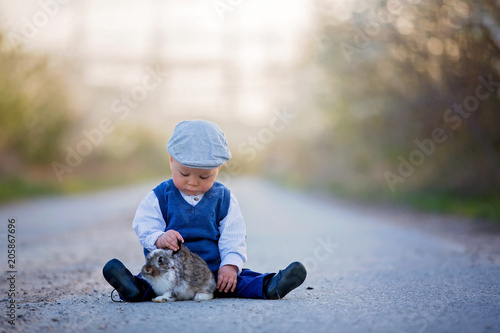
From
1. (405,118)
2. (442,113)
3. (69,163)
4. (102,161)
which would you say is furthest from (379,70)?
(102,161)

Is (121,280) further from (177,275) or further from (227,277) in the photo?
(227,277)

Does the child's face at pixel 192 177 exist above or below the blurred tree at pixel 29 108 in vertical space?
below

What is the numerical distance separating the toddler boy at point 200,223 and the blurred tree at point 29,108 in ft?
50.1

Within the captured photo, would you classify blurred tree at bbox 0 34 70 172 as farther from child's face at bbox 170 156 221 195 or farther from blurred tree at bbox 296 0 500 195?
child's face at bbox 170 156 221 195

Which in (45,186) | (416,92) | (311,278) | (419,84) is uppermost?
(419,84)

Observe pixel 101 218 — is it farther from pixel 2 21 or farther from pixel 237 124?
pixel 237 124

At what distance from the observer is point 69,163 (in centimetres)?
2444

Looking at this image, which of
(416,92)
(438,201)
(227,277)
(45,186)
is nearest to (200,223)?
(227,277)

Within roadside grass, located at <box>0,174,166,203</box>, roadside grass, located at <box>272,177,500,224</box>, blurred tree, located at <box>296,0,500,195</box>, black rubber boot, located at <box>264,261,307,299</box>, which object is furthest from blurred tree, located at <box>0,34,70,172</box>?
black rubber boot, located at <box>264,261,307,299</box>

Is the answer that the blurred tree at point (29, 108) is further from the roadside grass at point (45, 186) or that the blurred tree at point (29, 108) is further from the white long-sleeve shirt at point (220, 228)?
the white long-sleeve shirt at point (220, 228)

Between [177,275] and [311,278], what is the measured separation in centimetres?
204

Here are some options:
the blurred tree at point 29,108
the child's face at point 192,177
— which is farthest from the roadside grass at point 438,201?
the blurred tree at point 29,108

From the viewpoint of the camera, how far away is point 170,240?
149 inches

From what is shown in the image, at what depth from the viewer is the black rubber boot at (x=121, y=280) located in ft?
12.5
